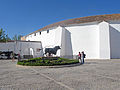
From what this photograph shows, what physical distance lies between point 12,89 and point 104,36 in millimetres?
23077

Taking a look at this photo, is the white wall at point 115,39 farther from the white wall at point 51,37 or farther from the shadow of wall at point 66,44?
the white wall at point 51,37

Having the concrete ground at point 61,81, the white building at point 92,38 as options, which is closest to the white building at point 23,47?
the white building at point 92,38

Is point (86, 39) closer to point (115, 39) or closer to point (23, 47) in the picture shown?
point (115, 39)

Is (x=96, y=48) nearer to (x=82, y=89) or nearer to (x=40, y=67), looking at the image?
(x=40, y=67)

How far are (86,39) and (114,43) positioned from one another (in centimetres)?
597

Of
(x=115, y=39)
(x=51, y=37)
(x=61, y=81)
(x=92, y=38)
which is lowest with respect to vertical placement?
(x=61, y=81)

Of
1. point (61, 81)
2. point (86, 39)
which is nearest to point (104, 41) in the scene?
point (86, 39)

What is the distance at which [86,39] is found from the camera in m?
26.6

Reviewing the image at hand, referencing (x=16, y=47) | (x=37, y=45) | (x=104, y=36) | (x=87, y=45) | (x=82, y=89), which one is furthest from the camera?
(x=37, y=45)

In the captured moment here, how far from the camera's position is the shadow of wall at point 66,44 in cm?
2766

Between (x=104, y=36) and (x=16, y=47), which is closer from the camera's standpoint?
(x=104, y=36)

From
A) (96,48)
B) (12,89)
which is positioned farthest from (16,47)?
(12,89)

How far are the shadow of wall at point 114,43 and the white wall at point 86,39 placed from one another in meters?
2.89

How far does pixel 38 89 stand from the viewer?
4.21 m
